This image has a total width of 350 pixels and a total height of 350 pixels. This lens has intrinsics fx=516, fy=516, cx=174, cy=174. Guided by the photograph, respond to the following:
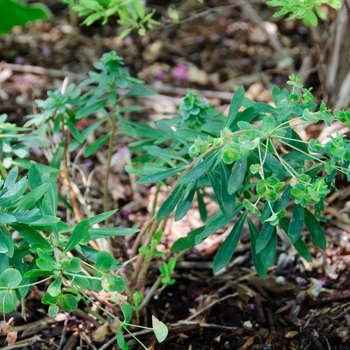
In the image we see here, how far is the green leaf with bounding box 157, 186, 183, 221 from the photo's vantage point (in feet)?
4.54

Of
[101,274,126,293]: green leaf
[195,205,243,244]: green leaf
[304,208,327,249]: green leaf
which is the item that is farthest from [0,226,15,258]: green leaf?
[304,208,327,249]: green leaf

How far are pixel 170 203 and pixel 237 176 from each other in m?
0.23

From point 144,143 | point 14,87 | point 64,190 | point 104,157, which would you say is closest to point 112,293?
point 144,143

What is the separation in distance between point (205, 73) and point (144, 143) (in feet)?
4.68

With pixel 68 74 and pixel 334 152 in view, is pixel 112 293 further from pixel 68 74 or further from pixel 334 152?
pixel 68 74

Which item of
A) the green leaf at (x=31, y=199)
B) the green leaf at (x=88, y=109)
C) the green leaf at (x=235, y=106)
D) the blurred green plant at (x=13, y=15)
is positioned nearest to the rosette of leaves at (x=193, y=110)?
the green leaf at (x=235, y=106)

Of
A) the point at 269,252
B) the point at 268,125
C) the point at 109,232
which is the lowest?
the point at 269,252

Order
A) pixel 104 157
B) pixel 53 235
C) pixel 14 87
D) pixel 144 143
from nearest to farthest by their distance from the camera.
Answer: pixel 53 235 < pixel 144 143 < pixel 104 157 < pixel 14 87

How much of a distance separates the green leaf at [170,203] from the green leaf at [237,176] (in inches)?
8.0

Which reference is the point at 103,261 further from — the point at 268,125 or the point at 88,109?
the point at 88,109

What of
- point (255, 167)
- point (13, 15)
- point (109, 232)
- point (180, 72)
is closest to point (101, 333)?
point (109, 232)

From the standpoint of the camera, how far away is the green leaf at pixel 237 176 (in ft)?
4.00

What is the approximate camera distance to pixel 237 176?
1.23 m

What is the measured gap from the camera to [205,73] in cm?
304
